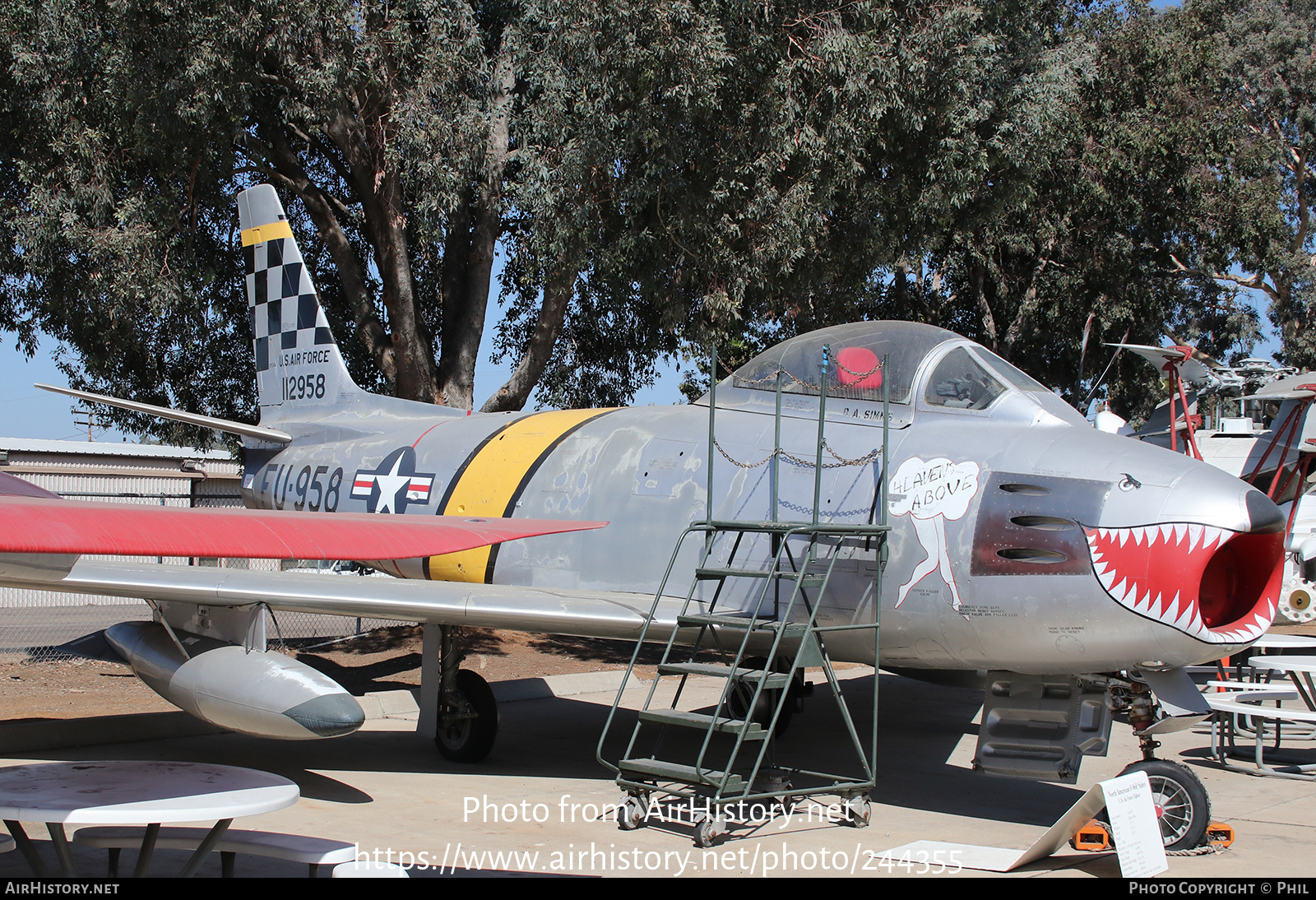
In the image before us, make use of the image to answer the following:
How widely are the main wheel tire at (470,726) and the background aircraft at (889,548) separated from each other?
0.02 meters

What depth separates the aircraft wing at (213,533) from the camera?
3.90 metres

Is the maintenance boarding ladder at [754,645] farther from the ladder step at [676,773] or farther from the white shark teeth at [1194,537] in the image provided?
the white shark teeth at [1194,537]

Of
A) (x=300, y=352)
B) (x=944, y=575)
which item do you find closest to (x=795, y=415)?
(x=944, y=575)

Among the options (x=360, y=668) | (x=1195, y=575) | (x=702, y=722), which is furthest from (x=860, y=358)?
(x=360, y=668)

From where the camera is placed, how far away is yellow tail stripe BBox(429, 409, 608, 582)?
9281 millimetres

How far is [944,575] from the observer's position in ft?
21.6

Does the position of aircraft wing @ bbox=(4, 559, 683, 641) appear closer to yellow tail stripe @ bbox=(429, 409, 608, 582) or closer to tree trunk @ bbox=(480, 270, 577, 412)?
yellow tail stripe @ bbox=(429, 409, 608, 582)

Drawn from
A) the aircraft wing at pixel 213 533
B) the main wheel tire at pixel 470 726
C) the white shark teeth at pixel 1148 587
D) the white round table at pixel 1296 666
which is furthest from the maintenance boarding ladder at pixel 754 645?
the white round table at pixel 1296 666

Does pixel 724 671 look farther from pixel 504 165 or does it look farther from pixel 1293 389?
pixel 504 165

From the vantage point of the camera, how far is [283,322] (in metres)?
12.8

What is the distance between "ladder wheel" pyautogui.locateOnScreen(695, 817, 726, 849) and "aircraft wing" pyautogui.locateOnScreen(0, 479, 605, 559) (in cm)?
192

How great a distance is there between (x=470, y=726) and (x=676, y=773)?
2.96 metres

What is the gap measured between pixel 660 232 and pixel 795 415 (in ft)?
21.6

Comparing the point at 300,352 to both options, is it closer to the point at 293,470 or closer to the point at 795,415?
the point at 293,470
